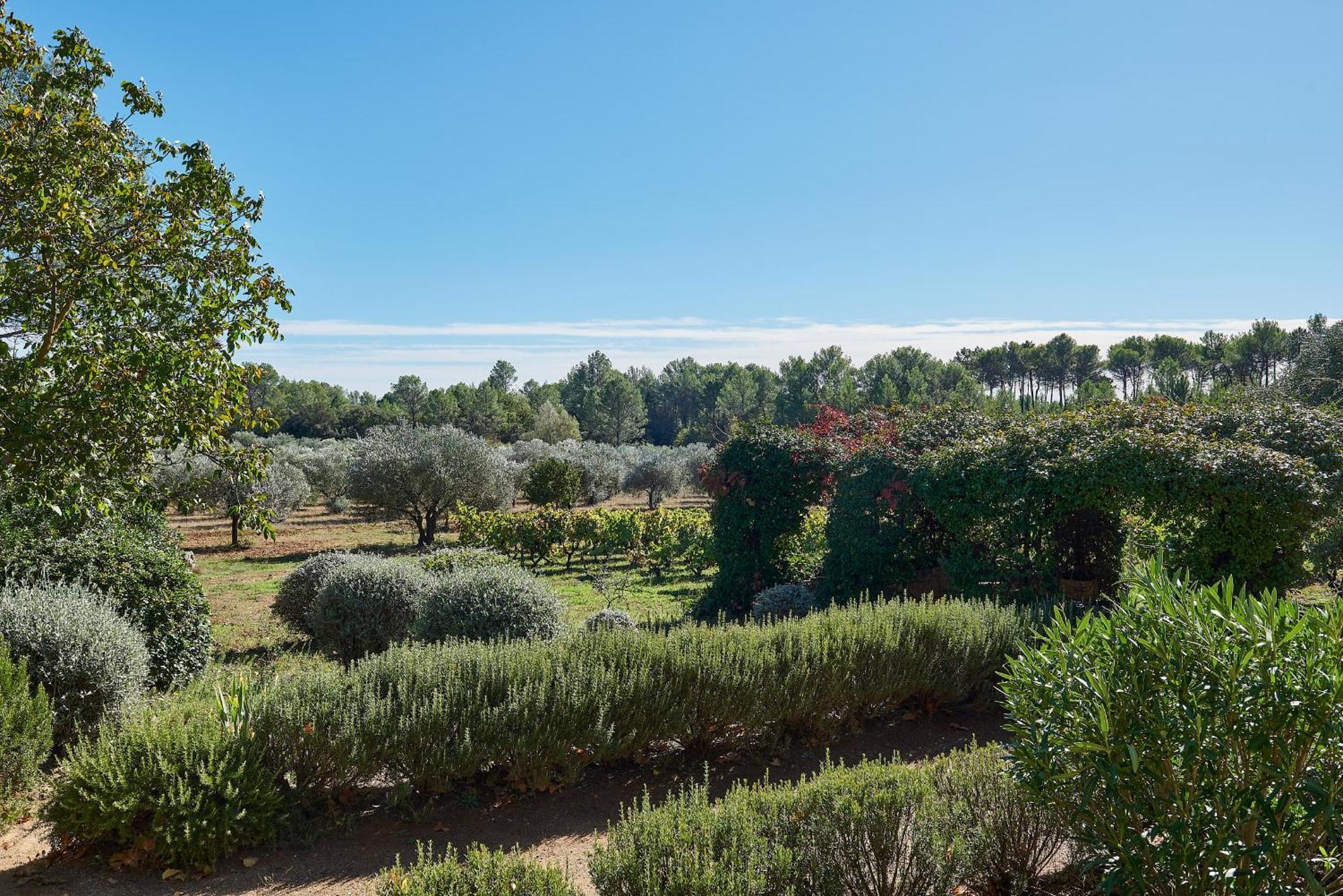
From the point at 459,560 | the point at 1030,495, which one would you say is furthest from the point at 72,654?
the point at 1030,495

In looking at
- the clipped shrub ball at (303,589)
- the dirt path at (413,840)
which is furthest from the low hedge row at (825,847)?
the clipped shrub ball at (303,589)

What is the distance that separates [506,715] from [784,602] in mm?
6464

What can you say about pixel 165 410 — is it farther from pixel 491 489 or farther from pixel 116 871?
pixel 491 489

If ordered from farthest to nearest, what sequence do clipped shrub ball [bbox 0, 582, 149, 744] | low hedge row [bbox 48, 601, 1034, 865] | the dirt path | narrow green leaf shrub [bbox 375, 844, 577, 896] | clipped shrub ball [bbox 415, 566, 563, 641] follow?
clipped shrub ball [bbox 415, 566, 563, 641] < clipped shrub ball [bbox 0, 582, 149, 744] < low hedge row [bbox 48, 601, 1034, 865] < the dirt path < narrow green leaf shrub [bbox 375, 844, 577, 896]

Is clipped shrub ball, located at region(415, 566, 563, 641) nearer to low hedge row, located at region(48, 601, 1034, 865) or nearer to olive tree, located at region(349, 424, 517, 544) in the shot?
low hedge row, located at region(48, 601, 1034, 865)

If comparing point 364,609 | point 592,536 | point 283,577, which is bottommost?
point 283,577

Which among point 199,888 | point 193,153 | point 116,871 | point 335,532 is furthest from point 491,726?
point 335,532

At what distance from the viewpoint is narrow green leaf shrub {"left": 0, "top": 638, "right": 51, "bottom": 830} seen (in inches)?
196

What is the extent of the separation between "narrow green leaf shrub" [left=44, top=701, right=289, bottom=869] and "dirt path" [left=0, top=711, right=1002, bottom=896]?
14cm

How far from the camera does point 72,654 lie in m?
5.68

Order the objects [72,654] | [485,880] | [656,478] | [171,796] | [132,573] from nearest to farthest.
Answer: [485,880], [171,796], [72,654], [132,573], [656,478]

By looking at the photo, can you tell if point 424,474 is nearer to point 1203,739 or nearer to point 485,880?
point 485,880

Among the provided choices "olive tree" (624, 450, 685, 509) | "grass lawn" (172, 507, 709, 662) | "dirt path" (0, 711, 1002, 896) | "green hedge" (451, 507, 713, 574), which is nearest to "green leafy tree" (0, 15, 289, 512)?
"dirt path" (0, 711, 1002, 896)

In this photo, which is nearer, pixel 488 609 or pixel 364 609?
pixel 488 609
